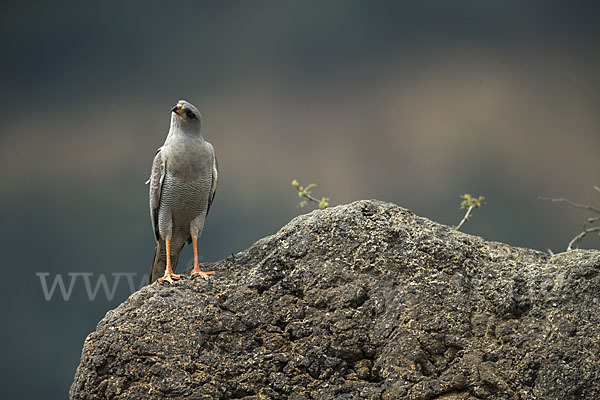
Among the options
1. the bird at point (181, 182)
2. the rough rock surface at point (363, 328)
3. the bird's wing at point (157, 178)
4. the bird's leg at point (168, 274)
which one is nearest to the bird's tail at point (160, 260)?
the bird at point (181, 182)

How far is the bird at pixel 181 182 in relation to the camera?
4039 millimetres

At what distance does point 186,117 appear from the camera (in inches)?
157

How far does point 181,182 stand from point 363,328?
169cm

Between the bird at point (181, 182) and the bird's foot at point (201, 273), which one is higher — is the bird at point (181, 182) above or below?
above

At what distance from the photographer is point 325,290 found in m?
3.31

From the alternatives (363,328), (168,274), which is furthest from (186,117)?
(363,328)

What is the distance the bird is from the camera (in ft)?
13.3

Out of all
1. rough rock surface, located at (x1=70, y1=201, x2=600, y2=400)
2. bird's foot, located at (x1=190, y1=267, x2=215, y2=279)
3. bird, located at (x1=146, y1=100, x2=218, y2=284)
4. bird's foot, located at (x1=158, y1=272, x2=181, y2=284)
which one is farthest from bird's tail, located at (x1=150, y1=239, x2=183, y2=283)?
rough rock surface, located at (x1=70, y1=201, x2=600, y2=400)

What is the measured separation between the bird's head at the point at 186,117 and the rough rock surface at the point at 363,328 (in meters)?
1.11

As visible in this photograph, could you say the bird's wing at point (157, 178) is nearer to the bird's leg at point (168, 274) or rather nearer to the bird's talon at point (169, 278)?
the bird's leg at point (168, 274)

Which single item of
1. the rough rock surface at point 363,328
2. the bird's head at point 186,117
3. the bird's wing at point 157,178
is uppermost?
the bird's head at point 186,117

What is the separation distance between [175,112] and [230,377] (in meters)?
1.81

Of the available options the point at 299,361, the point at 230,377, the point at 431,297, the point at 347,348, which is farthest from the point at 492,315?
the point at 230,377

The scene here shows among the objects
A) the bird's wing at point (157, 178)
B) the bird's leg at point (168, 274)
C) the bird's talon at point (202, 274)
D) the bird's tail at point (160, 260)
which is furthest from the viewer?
the bird's tail at point (160, 260)
